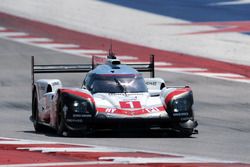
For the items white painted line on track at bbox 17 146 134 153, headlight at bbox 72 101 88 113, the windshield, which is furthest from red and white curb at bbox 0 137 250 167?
the windshield

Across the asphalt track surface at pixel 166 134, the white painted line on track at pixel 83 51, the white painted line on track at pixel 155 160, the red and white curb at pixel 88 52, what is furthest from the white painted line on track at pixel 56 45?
the white painted line on track at pixel 155 160

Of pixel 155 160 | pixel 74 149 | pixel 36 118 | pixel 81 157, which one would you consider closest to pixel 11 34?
pixel 36 118

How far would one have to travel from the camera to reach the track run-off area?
44.6 feet

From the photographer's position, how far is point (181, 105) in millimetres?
16969

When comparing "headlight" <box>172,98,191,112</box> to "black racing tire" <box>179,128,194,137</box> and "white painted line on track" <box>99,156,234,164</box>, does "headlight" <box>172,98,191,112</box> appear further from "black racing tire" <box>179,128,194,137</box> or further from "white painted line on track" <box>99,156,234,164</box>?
"white painted line on track" <box>99,156,234,164</box>

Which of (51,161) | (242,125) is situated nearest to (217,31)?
(242,125)

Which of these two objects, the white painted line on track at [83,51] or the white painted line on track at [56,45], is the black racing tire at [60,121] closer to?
the white painted line on track at [83,51]

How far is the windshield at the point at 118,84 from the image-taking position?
1767cm

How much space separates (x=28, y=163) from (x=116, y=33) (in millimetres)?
21019

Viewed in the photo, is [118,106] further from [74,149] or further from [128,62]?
[128,62]

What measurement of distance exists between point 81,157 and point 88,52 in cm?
1751

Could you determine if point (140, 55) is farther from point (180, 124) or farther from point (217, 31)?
point (180, 124)

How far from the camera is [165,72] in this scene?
2781 cm

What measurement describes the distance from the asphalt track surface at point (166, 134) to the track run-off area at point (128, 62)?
0.04 ft
